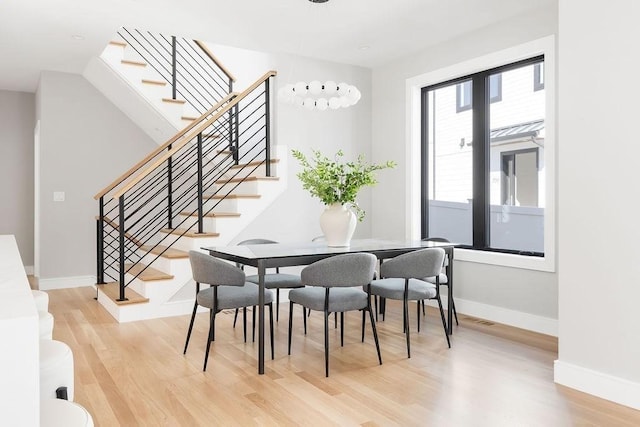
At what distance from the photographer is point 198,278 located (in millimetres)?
3410

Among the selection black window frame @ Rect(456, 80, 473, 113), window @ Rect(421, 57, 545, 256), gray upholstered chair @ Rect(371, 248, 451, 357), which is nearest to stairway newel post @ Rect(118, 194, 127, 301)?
gray upholstered chair @ Rect(371, 248, 451, 357)

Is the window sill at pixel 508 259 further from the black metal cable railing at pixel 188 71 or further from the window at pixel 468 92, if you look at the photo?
the black metal cable railing at pixel 188 71

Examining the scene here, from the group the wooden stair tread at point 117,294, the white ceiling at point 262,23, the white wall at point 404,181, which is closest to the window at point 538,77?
the white wall at point 404,181

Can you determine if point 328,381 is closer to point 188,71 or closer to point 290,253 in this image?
point 290,253

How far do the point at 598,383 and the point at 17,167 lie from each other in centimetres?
743

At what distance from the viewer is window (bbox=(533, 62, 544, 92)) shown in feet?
14.6

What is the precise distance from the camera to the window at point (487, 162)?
4.57 m

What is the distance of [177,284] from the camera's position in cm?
484

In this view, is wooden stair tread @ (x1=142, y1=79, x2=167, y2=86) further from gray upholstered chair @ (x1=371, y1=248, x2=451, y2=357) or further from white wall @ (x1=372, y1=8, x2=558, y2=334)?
gray upholstered chair @ (x1=371, y1=248, x2=451, y2=357)

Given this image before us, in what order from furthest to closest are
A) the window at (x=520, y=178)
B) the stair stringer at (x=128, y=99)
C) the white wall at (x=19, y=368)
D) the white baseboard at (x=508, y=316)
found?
the stair stringer at (x=128, y=99) → the window at (x=520, y=178) → the white baseboard at (x=508, y=316) → the white wall at (x=19, y=368)

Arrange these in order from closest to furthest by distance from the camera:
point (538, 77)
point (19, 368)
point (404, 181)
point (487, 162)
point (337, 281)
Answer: point (19, 368) < point (337, 281) < point (538, 77) < point (487, 162) < point (404, 181)

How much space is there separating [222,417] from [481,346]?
7.00 ft

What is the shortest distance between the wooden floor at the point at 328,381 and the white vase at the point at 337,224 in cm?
78

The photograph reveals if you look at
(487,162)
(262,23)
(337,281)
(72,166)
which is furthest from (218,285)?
(72,166)
